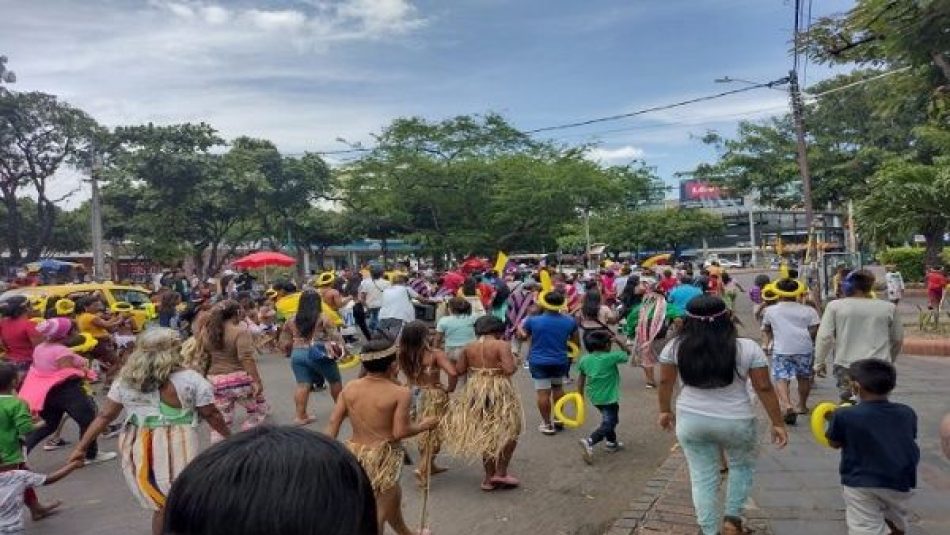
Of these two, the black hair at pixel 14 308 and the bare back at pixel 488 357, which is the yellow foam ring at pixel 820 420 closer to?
the bare back at pixel 488 357

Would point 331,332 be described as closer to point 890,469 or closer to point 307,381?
point 307,381

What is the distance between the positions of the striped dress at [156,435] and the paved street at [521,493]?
1242 mm

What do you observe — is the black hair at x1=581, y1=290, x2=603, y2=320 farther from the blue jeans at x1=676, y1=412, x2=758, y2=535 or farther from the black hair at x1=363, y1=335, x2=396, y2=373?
the black hair at x1=363, y1=335, x2=396, y2=373

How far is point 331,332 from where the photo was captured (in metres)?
8.42

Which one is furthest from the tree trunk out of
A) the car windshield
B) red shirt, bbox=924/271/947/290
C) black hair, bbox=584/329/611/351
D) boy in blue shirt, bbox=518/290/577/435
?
red shirt, bbox=924/271/947/290

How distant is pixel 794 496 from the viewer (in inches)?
213

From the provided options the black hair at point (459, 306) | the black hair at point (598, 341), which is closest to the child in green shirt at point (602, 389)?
the black hair at point (598, 341)

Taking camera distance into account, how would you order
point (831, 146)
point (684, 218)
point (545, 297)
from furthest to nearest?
point (684, 218), point (831, 146), point (545, 297)

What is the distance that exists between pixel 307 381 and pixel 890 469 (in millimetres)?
5936

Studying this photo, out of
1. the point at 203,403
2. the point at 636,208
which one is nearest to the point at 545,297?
the point at 203,403

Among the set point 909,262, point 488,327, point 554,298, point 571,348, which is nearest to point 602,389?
point 571,348

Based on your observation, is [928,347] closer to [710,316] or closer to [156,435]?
[710,316]

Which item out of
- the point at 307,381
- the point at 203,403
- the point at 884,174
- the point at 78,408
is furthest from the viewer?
the point at 884,174

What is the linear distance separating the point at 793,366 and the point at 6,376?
6930 mm
